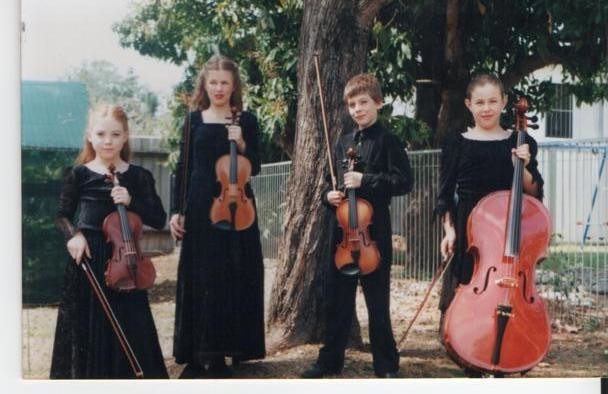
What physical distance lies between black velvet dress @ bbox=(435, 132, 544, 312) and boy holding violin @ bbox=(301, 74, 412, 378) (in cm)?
24

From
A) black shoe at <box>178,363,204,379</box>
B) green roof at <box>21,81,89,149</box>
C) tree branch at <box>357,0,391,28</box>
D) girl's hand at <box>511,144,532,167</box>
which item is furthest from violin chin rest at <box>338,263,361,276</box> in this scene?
green roof at <box>21,81,89,149</box>

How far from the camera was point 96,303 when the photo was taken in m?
6.01

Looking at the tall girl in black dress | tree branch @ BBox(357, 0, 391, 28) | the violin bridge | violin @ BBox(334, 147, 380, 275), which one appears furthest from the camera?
tree branch @ BBox(357, 0, 391, 28)

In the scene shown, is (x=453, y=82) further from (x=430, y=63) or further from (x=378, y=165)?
(x=378, y=165)

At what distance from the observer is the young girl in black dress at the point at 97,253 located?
19.7 ft

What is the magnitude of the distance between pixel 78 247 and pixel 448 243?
208cm

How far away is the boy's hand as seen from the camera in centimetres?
598

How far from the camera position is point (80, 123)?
603cm

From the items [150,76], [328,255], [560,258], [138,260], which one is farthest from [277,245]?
[560,258]

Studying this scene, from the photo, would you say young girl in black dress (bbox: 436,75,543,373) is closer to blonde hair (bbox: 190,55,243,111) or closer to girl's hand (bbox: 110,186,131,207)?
blonde hair (bbox: 190,55,243,111)

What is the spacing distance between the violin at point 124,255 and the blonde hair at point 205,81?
610 mm

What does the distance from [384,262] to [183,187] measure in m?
1.21

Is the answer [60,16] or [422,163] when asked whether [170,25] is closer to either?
[60,16]

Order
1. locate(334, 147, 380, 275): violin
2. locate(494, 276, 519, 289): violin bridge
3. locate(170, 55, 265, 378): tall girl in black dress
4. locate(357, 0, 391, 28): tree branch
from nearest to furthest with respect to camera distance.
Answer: locate(494, 276, 519, 289): violin bridge, locate(334, 147, 380, 275): violin, locate(170, 55, 265, 378): tall girl in black dress, locate(357, 0, 391, 28): tree branch
